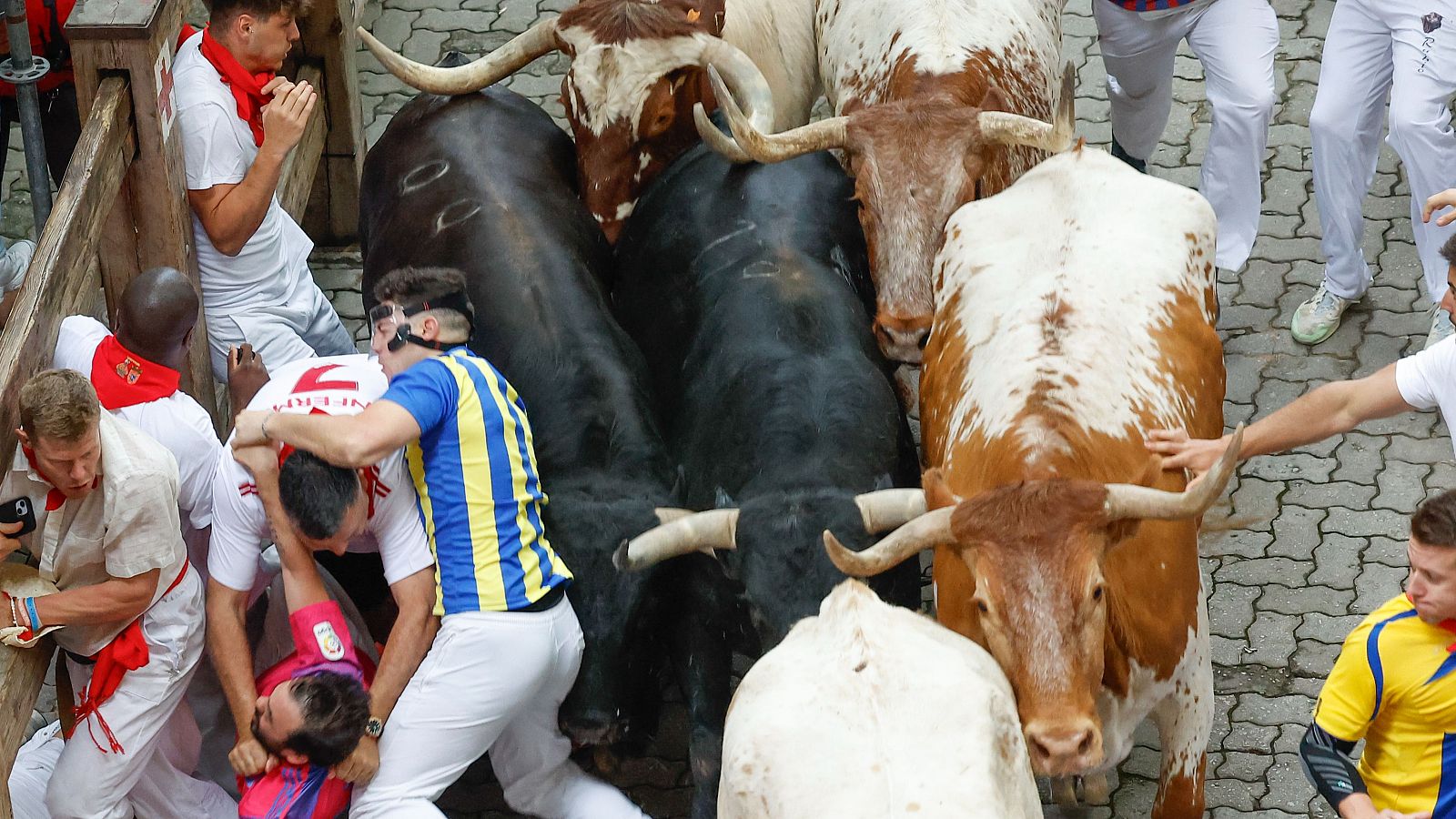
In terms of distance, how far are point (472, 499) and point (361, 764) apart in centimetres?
76

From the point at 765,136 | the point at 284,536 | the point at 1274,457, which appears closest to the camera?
the point at 284,536

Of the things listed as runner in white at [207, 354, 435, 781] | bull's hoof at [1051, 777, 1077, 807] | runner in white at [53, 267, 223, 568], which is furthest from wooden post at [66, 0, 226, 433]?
bull's hoof at [1051, 777, 1077, 807]

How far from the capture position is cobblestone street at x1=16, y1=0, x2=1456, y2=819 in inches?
222

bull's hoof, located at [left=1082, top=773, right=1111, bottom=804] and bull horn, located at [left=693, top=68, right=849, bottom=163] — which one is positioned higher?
bull horn, located at [left=693, top=68, right=849, bottom=163]

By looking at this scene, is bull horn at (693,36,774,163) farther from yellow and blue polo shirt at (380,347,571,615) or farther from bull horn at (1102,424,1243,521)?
bull horn at (1102,424,1243,521)

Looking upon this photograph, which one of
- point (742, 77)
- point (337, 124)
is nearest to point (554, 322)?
point (742, 77)

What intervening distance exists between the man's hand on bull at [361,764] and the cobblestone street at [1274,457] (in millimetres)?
867

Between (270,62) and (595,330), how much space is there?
153cm

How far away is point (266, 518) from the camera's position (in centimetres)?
462

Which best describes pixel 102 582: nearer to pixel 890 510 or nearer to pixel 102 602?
pixel 102 602

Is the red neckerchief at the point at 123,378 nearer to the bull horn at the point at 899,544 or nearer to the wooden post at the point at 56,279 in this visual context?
the wooden post at the point at 56,279

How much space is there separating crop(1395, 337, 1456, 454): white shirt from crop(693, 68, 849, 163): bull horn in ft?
6.31

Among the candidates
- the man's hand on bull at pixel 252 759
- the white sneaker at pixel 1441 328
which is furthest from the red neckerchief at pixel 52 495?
the white sneaker at pixel 1441 328

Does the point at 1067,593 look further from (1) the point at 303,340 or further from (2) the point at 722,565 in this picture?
(1) the point at 303,340
